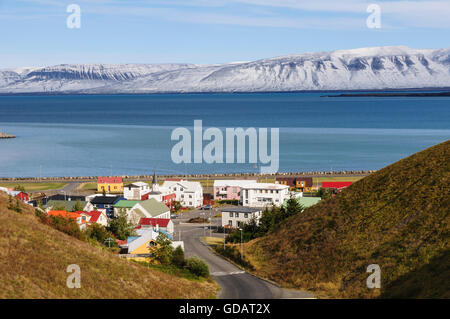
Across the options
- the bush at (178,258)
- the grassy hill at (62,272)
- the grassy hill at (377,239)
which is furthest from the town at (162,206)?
the grassy hill at (377,239)

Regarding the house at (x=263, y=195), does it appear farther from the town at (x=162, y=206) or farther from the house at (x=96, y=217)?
the house at (x=96, y=217)

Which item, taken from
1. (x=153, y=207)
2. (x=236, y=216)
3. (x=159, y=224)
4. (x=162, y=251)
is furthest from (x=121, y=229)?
(x=236, y=216)

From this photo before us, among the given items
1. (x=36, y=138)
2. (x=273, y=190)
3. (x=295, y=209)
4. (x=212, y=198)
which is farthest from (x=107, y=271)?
(x=36, y=138)

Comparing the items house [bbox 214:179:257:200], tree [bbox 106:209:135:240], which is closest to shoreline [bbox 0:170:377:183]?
house [bbox 214:179:257:200]

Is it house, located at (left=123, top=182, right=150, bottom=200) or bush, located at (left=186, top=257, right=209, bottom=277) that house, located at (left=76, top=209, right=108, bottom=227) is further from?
bush, located at (left=186, top=257, right=209, bottom=277)

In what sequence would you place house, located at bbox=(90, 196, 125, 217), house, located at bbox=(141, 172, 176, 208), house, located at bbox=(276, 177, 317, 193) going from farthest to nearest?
house, located at bbox=(276, 177, 317, 193)
house, located at bbox=(141, 172, 176, 208)
house, located at bbox=(90, 196, 125, 217)

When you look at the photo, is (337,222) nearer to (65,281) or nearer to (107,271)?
(107,271)
